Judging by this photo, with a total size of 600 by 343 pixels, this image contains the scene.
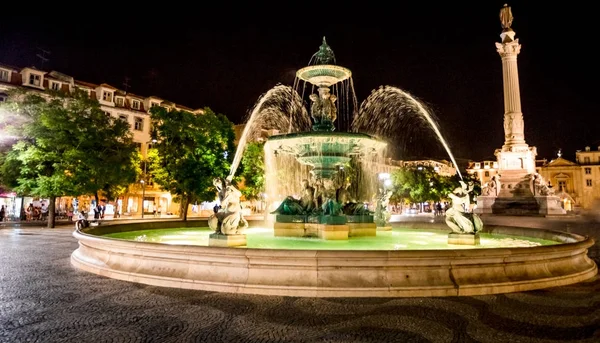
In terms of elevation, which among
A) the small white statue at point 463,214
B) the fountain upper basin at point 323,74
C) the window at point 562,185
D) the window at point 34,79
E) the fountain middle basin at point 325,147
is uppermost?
the window at point 34,79

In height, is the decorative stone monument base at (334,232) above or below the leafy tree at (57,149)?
below

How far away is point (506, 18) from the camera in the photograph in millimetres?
47344

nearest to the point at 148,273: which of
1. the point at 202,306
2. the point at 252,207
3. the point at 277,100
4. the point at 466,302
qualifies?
the point at 202,306

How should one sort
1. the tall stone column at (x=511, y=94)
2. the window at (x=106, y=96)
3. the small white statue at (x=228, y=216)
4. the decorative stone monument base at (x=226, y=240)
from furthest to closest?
the window at (x=106, y=96) → the tall stone column at (x=511, y=94) → the small white statue at (x=228, y=216) → the decorative stone monument base at (x=226, y=240)

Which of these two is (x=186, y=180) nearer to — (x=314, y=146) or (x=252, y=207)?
(x=314, y=146)

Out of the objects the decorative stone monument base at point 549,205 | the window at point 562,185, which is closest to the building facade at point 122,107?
the decorative stone monument base at point 549,205

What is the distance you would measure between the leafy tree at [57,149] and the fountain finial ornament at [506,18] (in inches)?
1778

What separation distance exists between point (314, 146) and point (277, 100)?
8129 mm

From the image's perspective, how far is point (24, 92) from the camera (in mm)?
28375

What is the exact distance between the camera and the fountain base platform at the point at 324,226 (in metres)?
12.5

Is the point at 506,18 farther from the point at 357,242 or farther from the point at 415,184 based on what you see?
the point at 357,242

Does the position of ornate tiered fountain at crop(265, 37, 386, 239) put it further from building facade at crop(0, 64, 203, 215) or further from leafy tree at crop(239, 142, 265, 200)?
building facade at crop(0, 64, 203, 215)

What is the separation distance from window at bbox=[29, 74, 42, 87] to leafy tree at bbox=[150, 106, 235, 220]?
54.2ft

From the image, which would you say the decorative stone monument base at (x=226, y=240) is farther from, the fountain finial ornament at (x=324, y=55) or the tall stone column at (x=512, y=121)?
the tall stone column at (x=512, y=121)
